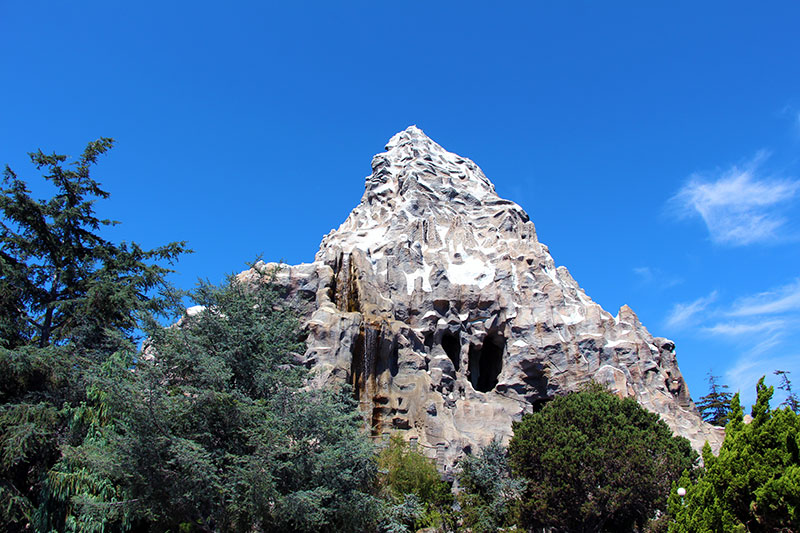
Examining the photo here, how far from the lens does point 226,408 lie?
1605cm

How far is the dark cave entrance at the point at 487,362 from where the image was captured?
42.5 m

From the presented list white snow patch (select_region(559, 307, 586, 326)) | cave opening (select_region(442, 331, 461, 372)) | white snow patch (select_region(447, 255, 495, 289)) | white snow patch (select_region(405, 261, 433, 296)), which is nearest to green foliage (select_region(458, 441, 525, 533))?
cave opening (select_region(442, 331, 461, 372))

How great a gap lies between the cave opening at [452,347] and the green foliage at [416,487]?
15.1 metres

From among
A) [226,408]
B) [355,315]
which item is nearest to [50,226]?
[226,408]

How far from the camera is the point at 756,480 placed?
1215 cm

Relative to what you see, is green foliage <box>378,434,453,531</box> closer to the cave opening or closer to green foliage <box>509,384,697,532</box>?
green foliage <box>509,384,697,532</box>

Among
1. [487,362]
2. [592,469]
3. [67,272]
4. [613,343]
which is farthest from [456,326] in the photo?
[67,272]

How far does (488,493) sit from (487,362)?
19943mm

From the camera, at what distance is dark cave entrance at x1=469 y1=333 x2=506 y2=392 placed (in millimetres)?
42531

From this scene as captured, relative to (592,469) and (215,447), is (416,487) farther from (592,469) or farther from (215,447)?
(215,447)

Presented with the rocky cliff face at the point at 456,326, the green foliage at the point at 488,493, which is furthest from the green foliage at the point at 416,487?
the rocky cliff face at the point at 456,326

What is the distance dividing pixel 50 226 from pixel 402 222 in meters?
28.7

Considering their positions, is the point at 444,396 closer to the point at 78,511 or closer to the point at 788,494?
the point at 78,511

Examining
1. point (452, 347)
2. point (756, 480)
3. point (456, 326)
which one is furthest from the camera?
point (452, 347)
